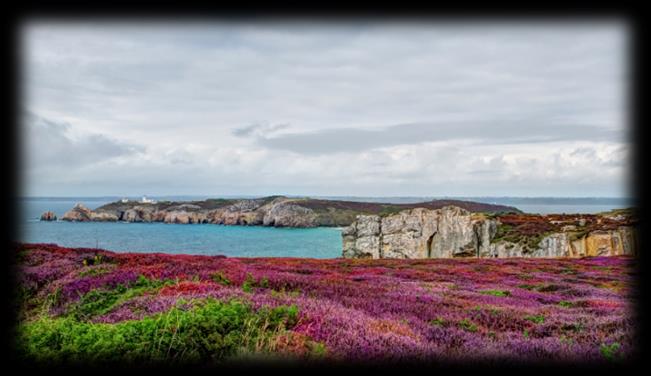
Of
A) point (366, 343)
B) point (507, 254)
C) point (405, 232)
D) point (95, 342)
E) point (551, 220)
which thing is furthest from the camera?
point (405, 232)

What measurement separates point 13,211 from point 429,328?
6631 mm

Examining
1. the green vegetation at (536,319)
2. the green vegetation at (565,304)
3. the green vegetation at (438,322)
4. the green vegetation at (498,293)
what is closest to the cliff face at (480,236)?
the green vegetation at (498,293)

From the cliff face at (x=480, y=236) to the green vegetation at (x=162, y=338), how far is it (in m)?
52.5

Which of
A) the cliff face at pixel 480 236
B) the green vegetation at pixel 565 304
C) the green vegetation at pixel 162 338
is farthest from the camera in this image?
the cliff face at pixel 480 236

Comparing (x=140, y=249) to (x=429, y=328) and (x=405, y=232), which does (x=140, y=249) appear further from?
(x=429, y=328)

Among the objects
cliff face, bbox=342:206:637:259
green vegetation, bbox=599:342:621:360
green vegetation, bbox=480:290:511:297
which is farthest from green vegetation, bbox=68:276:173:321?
cliff face, bbox=342:206:637:259

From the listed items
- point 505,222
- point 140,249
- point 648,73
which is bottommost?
point 140,249

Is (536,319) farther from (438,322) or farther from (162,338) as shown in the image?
(162,338)

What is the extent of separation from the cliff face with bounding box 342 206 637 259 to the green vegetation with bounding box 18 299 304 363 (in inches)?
2069

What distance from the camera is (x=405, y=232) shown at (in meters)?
71.6

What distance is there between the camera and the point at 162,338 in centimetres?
537

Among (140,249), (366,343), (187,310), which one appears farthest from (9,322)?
(140,249)

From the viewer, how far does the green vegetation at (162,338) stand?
5.22m

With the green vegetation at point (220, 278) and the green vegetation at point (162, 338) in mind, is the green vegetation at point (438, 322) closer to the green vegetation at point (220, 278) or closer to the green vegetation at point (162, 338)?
the green vegetation at point (162, 338)
